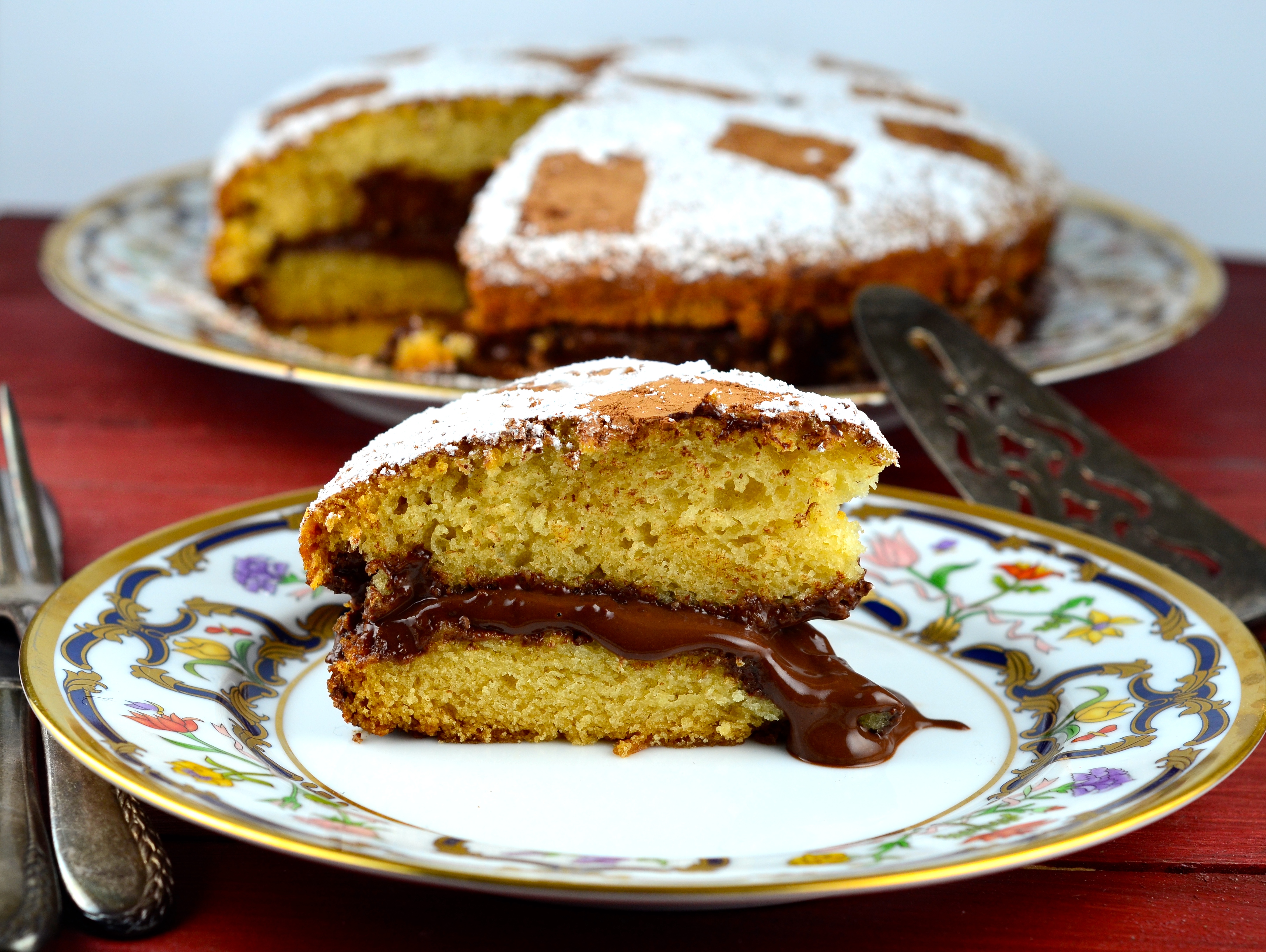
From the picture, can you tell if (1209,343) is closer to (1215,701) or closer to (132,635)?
(1215,701)

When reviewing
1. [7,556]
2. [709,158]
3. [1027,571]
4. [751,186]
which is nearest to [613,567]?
[1027,571]

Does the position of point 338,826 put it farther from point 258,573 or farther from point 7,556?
point 7,556

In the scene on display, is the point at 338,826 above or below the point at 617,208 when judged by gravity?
below

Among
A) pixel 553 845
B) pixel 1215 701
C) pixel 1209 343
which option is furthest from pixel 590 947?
pixel 1209 343

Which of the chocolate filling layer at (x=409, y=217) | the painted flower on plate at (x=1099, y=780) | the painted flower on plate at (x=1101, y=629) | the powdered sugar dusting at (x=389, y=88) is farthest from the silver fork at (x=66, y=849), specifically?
the chocolate filling layer at (x=409, y=217)

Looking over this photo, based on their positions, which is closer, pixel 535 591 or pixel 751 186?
pixel 535 591

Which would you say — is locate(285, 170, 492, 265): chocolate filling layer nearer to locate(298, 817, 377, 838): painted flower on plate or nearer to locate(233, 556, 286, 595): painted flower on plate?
locate(233, 556, 286, 595): painted flower on plate
